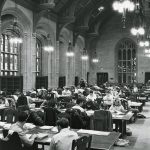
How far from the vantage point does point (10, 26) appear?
17.6m

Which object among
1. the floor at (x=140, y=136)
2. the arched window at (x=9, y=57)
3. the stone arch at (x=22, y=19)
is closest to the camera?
the floor at (x=140, y=136)

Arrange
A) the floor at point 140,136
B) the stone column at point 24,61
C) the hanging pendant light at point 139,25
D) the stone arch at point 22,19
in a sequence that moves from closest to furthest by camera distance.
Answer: the floor at point 140,136 < the hanging pendant light at point 139,25 < the stone arch at point 22,19 < the stone column at point 24,61

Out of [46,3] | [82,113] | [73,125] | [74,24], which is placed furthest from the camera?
[74,24]

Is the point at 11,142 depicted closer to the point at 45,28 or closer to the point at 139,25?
the point at 45,28

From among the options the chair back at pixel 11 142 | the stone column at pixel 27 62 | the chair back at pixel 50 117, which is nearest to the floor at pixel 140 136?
the chair back at pixel 50 117

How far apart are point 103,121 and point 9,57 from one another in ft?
42.0

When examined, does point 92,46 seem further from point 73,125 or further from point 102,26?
point 73,125

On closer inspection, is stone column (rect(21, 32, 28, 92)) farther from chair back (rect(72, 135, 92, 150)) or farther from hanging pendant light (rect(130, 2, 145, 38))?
chair back (rect(72, 135, 92, 150))

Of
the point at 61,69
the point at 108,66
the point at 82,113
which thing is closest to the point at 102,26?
the point at 108,66

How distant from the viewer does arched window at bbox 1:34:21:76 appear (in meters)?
17.8

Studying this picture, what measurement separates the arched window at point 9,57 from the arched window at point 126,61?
1196 cm

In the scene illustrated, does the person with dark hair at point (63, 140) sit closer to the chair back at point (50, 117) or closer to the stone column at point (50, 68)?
the chair back at point (50, 117)

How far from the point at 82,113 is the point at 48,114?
89 centimetres

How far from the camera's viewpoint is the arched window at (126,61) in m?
27.3
